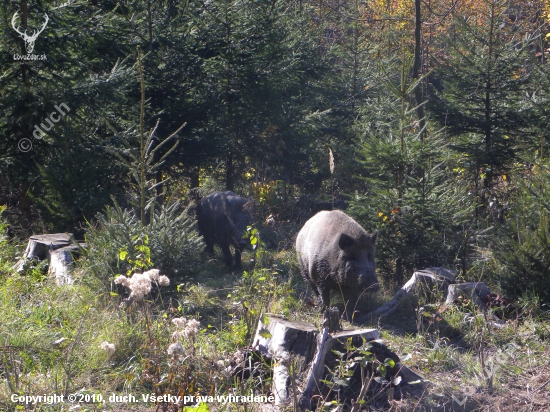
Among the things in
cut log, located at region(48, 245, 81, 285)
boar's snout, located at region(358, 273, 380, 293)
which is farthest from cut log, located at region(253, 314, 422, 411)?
cut log, located at region(48, 245, 81, 285)

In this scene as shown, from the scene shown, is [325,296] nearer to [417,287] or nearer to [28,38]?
[417,287]

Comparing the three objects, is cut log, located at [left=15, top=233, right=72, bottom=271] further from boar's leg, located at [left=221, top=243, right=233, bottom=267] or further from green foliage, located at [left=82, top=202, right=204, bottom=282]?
boar's leg, located at [left=221, top=243, right=233, bottom=267]

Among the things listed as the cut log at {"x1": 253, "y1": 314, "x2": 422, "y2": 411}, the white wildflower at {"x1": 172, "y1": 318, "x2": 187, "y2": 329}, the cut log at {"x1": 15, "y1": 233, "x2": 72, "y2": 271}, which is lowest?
the cut log at {"x1": 253, "y1": 314, "x2": 422, "y2": 411}

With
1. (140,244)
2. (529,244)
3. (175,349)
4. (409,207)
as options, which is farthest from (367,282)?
(175,349)

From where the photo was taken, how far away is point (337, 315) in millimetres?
5039

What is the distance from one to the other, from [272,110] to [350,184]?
3.10 metres

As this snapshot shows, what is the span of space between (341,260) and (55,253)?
3.88m

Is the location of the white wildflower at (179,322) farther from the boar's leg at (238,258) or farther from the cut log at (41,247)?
the boar's leg at (238,258)

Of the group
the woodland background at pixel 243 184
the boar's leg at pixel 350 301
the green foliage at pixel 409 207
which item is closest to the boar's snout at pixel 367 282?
the boar's leg at pixel 350 301

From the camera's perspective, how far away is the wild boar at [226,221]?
9.77 metres

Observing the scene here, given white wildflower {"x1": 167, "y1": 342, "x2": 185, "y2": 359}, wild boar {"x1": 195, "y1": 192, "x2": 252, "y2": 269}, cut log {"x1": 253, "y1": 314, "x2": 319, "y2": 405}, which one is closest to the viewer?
white wildflower {"x1": 167, "y1": 342, "x2": 185, "y2": 359}

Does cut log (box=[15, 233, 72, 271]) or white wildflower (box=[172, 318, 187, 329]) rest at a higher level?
white wildflower (box=[172, 318, 187, 329])

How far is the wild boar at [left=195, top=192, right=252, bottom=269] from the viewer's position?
9.77 metres

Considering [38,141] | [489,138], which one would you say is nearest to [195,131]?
[38,141]
